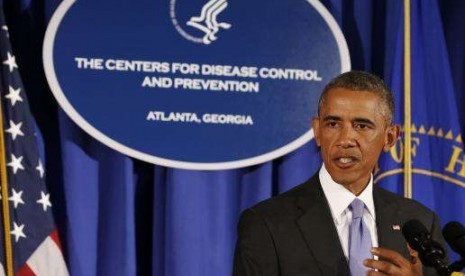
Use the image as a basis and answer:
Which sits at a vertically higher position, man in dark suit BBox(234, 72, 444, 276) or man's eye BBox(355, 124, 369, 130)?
man's eye BBox(355, 124, 369, 130)

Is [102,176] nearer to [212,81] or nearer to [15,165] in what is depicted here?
[15,165]

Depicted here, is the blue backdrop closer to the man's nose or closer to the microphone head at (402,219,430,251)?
the man's nose

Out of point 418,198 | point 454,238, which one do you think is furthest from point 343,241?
point 418,198

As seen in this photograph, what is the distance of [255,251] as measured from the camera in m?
2.08

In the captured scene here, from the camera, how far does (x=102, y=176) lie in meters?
3.30

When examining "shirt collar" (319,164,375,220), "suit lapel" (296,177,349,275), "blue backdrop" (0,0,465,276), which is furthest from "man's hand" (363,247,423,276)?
"blue backdrop" (0,0,465,276)

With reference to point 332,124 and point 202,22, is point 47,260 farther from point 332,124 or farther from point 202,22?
point 332,124

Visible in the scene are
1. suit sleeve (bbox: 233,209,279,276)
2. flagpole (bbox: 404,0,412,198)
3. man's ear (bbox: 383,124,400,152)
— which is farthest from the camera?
flagpole (bbox: 404,0,412,198)

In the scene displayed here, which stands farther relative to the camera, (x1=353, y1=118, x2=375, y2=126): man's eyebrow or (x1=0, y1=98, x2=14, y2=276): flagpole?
(x1=0, y1=98, x2=14, y2=276): flagpole

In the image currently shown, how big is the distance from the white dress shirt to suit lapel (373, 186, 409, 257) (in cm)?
2

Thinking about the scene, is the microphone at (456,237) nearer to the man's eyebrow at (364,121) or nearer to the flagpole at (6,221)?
the man's eyebrow at (364,121)

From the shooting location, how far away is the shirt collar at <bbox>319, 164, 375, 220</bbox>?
2215 millimetres

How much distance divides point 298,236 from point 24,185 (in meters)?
1.42

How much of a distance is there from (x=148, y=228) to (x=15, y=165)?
56 cm
